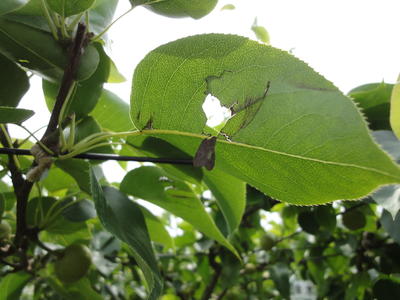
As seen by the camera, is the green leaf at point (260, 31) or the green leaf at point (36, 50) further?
the green leaf at point (260, 31)

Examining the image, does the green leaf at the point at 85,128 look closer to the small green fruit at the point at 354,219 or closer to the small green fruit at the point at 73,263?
the small green fruit at the point at 73,263

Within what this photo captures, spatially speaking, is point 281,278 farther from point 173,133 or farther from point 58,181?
point 173,133

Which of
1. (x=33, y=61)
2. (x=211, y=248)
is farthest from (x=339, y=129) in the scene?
(x=211, y=248)

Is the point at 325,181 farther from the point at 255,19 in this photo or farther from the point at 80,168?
the point at 255,19

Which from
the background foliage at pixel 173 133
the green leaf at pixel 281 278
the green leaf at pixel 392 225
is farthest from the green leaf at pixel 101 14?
the green leaf at pixel 281 278

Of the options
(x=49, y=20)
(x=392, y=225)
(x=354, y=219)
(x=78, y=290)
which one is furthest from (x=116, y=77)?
(x=354, y=219)
